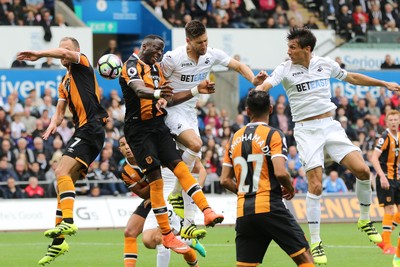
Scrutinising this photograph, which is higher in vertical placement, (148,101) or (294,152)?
(148,101)

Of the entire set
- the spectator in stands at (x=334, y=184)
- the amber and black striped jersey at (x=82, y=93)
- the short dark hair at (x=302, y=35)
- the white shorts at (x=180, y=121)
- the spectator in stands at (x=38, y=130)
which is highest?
the short dark hair at (x=302, y=35)

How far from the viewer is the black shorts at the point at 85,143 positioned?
45.9 ft

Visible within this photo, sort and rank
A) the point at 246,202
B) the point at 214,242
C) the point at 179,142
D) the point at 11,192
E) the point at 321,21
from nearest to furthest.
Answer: the point at 246,202 < the point at 179,142 < the point at 214,242 < the point at 11,192 < the point at 321,21

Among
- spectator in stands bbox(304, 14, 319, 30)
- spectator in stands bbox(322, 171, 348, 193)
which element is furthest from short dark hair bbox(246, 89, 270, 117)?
spectator in stands bbox(304, 14, 319, 30)

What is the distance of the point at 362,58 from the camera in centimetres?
3522

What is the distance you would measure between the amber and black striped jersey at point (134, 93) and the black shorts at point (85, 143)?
0.90 meters

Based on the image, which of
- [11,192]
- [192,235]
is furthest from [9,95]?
[192,235]

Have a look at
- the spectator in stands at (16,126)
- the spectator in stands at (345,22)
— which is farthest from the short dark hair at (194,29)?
the spectator in stands at (345,22)

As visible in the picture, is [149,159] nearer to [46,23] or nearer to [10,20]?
[46,23]

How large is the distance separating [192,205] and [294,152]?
14.6m

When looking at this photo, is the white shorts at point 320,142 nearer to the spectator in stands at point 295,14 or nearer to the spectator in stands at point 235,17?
the spectator in stands at point 235,17

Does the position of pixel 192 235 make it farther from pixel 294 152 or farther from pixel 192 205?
pixel 294 152

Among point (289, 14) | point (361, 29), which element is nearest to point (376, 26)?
point (361, 29)

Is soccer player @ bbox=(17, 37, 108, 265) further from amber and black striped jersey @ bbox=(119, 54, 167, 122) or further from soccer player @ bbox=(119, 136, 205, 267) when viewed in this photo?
amber and black striped jersey @ bbox=(119, 54, 167, 122)
